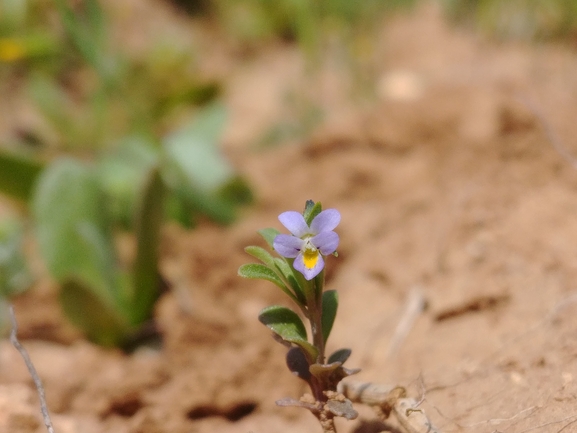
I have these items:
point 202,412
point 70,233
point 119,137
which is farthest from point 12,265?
point 202,412

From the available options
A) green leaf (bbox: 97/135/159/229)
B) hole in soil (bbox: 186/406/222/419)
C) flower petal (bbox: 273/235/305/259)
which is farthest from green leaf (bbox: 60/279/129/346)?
flower petal (bbox: 273/235/305/259)

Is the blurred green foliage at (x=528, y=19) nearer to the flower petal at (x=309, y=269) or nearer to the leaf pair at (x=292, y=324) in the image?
the leaf pair at (x=292, y=324)

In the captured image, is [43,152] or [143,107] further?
[143,107]

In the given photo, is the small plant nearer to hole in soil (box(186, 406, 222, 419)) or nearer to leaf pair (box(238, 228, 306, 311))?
leaf pair (box(238, 228, 306, 311))

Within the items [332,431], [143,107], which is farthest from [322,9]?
[332,431]

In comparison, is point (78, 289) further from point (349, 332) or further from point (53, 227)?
point (349, 332)
